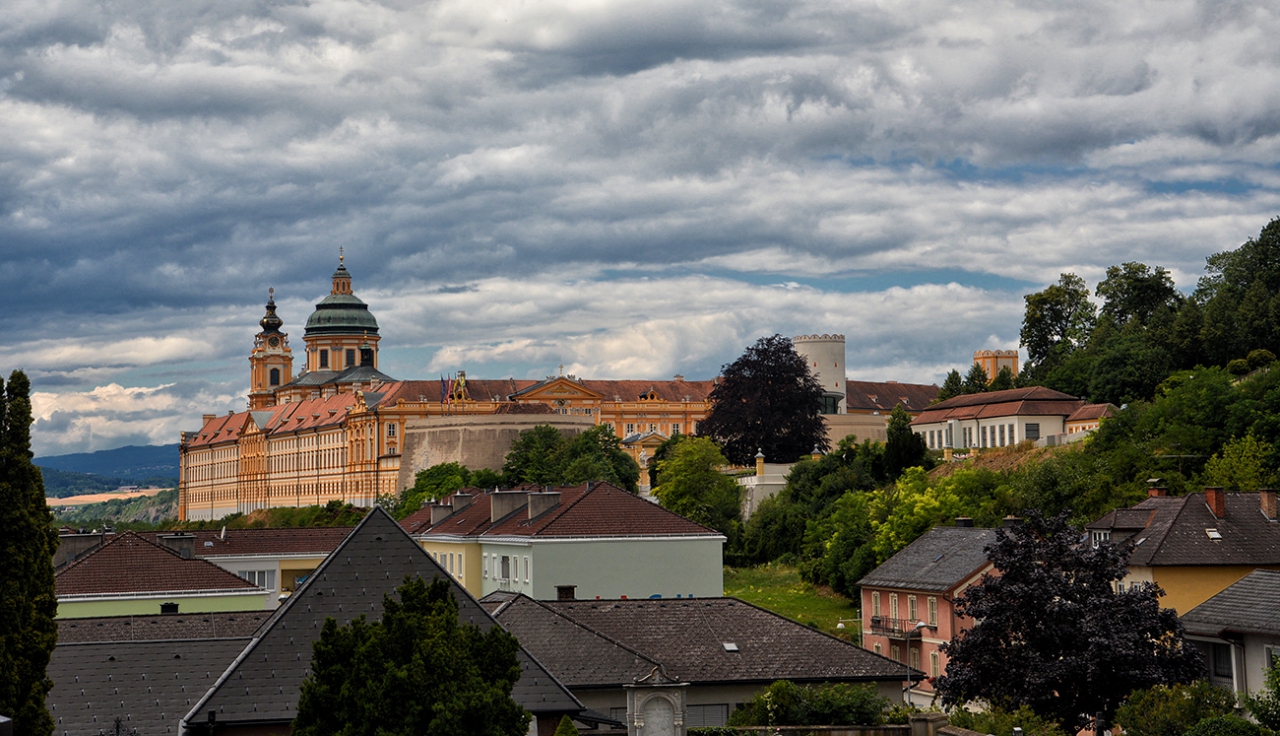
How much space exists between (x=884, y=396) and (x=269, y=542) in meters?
117

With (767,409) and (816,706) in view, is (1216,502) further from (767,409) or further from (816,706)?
(767,409)

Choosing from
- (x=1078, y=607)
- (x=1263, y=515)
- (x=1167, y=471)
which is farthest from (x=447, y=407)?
(x=1078, y=607)

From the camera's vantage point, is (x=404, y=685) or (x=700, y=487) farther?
(x=700, y=487)

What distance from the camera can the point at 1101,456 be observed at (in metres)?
66.4

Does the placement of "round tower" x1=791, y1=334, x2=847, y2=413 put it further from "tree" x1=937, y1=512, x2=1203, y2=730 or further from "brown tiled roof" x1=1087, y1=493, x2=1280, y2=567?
"tree" x1=937, y1=512, x2=1203, y2=730

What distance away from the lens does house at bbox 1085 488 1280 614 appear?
45438mm

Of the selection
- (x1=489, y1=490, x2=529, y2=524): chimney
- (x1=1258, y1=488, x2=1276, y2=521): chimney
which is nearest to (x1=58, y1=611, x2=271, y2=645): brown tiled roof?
(x1=489, y1=490, x2=529, y2=524): chimney

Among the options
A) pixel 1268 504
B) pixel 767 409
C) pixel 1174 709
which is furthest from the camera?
pixel 767 409

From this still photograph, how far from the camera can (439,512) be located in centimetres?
7038

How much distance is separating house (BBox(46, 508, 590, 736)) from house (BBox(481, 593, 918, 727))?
16.6ft

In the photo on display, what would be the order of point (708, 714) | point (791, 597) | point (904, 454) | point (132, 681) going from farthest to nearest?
point (904, 454) → point (791, 597) → point (708, 714) → point (132, 681)

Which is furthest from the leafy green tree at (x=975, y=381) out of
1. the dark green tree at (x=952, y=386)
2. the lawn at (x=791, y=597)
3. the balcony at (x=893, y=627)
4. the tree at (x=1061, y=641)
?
the tree at (x=1061, y=641)

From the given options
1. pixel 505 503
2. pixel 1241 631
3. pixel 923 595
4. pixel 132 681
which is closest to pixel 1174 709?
pixel 1241 631

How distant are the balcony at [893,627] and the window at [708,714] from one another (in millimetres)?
24038
